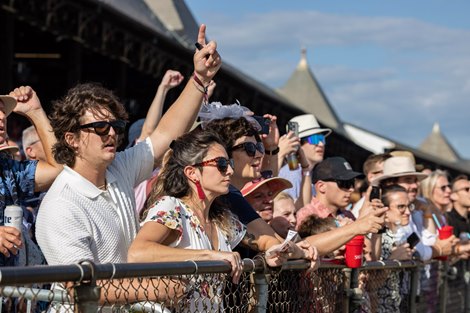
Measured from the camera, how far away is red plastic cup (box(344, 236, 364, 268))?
662cm

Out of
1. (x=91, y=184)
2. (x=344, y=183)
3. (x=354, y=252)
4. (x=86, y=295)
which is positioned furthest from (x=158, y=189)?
(x=344, y=183)

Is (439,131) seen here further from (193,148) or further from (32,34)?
(193,148)

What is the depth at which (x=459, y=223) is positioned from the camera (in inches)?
537

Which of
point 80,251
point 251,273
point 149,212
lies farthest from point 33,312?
point 251,273

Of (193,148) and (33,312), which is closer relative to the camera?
(33,312)

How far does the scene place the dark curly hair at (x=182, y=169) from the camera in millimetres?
5543

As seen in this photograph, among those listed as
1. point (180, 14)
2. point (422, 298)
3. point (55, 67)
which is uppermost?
point (180, 14)

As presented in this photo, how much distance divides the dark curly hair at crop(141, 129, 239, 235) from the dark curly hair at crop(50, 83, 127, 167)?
43cm

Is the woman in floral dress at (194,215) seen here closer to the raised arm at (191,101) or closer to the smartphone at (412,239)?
the raised arm at (191,101)

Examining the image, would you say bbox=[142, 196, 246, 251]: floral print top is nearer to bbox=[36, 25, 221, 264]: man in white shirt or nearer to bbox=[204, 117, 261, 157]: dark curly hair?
bbox=[36, 25, 221, 264]: man in white shirt

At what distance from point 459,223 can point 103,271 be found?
10186 millimetres

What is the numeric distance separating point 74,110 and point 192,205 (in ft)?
2.39

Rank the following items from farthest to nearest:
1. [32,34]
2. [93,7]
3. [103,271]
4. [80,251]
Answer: [32,34] → [93,7] → [80,251] → [103,271]

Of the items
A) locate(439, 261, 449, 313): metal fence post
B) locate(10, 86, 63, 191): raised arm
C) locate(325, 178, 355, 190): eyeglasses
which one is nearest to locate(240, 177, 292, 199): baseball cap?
locate(10, 86, 63, 191): raised arm
